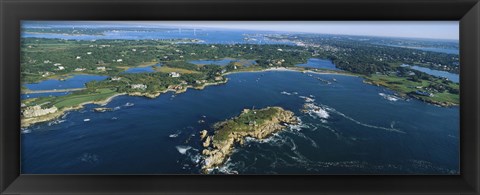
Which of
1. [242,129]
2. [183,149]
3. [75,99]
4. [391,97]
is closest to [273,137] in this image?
[242,129]

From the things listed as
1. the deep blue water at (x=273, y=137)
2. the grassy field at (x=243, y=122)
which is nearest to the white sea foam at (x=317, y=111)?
the deep blue water at (x=273, y=137)

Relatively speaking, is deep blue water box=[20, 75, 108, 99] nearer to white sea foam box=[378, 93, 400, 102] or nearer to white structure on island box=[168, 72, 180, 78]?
white structure on island box=[168, 72, 180, 78]

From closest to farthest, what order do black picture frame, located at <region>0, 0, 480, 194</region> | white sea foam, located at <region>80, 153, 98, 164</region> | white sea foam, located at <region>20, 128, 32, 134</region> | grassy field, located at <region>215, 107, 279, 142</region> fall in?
black picture frame, located at <region>0, 0, 480, 194</region>, white sea foam, located at <region>20, 128, 32, 134</region>, white sea foam, located at <region>80, 153, 98, 164</region>, grassy field, located at <region>215, 107, 279, 142</region>

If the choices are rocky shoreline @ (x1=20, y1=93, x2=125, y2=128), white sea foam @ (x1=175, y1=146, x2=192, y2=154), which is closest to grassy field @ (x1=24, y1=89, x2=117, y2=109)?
rocky shoreline @ (x1=20, y1=93, x2=125, y2=128)

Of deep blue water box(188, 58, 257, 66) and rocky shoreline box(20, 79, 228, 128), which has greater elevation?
deep blue water box(188, 58, 257, 66)

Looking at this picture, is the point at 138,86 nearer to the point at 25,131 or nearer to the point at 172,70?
the point at 172,70

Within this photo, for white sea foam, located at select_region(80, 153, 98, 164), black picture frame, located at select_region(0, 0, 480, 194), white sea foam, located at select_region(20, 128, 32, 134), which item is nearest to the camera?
black picture frame, located at select_region(0, 0, 480, 194)
